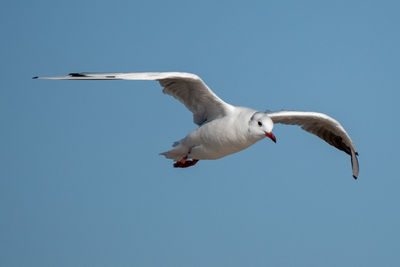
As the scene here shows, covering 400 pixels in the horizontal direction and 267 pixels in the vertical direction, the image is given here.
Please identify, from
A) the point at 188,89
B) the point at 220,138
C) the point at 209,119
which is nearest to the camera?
the point at 220,138

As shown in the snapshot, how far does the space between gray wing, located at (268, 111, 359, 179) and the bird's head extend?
8.33ft

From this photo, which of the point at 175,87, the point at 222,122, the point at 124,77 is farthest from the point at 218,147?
the point at 124,77

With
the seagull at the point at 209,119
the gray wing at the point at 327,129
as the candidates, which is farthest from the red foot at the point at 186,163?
the gray wing at the point at 327,129

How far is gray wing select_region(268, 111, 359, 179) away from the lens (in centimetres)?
1566

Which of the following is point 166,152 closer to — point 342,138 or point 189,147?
point 189,147

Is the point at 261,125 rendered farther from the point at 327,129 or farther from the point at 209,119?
the point at 327,129

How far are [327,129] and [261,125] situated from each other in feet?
13.9

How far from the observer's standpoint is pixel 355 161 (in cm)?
1658

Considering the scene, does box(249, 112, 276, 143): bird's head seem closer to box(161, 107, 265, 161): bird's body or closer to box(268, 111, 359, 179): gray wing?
box(161, 107, 265, 161): bird's body

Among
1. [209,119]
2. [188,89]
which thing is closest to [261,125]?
[209,119]

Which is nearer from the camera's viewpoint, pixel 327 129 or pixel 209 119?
pixel 209 119

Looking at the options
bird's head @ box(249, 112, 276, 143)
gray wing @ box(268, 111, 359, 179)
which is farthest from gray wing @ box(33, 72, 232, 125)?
gray wing @ box(268, 111, 359, 179)

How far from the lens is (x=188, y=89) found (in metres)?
14.0

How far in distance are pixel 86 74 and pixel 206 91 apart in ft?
7.98
